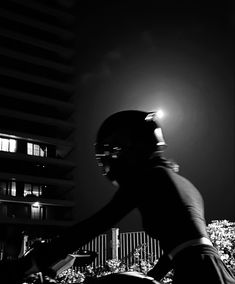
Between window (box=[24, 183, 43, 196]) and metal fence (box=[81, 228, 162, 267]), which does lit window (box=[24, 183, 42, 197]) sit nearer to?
window (box=[24, 183, 43, 196])

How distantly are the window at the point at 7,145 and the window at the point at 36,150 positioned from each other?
2.18 metres

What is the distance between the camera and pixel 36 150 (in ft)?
180

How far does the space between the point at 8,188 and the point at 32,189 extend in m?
3.41

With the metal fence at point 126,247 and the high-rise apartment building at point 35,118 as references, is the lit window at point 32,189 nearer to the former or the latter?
the high-rise apartment building at point 35,118

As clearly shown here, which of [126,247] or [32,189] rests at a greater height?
[32,189]

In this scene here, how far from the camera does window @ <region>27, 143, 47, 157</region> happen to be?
5400cm

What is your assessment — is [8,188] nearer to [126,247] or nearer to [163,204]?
Result: [126,247]

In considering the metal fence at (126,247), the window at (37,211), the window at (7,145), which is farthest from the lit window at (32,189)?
the metal fence at (126,247)

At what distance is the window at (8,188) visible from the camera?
1955 inches

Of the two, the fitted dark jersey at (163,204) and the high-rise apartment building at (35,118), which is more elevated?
the high-rise apartment building at (35,118)

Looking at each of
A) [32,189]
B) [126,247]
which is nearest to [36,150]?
[32,189]

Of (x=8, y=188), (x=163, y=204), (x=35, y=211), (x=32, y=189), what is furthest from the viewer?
(x=32, y=189)

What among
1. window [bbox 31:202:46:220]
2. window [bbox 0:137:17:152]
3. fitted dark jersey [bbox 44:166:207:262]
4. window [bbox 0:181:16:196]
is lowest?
fitted dark jersey [bbox 44:166:207:262]

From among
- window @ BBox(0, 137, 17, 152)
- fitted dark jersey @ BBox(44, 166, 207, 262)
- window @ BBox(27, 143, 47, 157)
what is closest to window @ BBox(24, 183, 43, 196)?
window @ BBox(27, 143, 47, 157)
